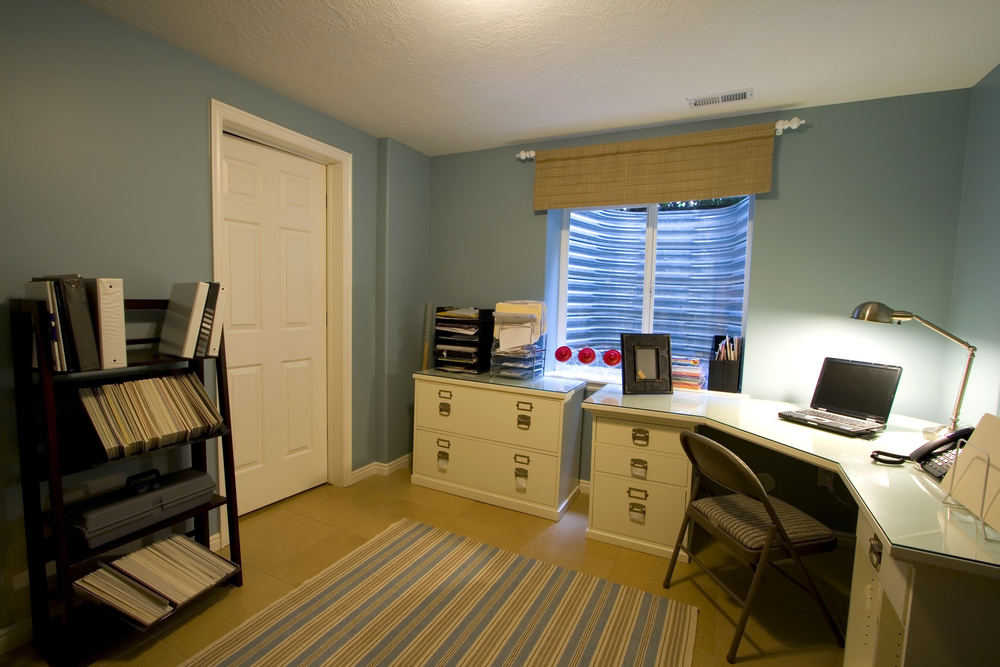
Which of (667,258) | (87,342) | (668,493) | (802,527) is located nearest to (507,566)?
(668,493)

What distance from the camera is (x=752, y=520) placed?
179cm

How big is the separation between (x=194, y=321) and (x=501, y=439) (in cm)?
174

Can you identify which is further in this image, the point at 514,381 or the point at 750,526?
the point at 514,381

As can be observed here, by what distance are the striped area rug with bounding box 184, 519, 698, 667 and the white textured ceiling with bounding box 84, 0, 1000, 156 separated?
2.36 m

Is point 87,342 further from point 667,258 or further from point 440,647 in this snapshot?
point 667,258

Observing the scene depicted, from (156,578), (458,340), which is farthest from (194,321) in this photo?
(458,340)

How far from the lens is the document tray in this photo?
5.09ft

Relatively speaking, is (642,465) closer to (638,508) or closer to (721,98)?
(638,508)

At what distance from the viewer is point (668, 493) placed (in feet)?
7.48

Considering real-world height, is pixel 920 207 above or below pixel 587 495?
above

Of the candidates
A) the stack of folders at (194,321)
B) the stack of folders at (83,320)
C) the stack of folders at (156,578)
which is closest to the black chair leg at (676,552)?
the stack of folders at (156,578)

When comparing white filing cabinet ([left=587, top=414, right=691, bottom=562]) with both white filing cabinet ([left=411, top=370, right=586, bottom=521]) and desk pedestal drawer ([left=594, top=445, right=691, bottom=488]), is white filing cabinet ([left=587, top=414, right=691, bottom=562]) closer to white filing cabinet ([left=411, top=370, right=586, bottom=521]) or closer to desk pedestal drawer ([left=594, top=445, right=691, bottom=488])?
desk pedestal drawer ([left=594, top=445, right=691, bottom=488])

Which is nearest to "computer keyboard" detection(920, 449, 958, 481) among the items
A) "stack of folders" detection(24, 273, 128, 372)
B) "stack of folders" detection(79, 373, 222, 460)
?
"stack of folders" detection(79, 373, 222, 460)

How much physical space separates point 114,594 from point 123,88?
1.94m
